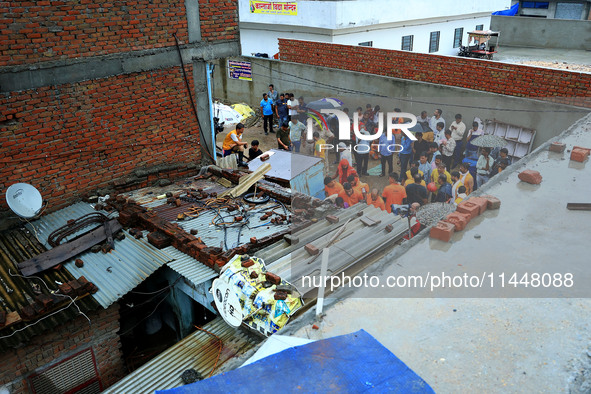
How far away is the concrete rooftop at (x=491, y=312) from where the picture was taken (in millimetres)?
3674

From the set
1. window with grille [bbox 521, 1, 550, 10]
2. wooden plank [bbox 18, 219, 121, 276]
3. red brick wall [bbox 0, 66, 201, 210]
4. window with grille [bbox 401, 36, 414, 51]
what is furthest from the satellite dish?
window with grille [bbox 521, 1, 550, 10]

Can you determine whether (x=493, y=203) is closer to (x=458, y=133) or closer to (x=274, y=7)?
(x=458, y=133)

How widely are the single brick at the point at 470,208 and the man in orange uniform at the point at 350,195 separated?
6.64ft

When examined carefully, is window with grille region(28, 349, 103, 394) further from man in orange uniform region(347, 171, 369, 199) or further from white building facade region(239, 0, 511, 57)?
white building facade region(239, 0, 511, 57)

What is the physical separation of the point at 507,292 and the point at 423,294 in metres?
0.84

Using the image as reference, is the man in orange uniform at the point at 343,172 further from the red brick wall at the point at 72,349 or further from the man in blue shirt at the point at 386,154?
the red brick wall at the point at 72,349

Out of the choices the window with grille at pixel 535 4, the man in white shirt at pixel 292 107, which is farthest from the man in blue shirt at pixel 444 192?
the window with grille at pixel 535 4

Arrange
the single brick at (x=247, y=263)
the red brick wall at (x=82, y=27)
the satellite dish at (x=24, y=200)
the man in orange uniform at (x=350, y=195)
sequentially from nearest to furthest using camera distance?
the single brick at (x=247, y=263)
the red brick wall at (x=82, y=27)
the satellite dish at (x=24, y=200)
the man in orange uniform at (x=350, y=195)

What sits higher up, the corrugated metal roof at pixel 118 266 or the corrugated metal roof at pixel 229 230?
the corrugated metal roof at pixel 229 230

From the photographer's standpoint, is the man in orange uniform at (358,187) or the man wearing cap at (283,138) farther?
the man wearing cap at (283,138)

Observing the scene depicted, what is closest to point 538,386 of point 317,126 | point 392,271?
point 392,271

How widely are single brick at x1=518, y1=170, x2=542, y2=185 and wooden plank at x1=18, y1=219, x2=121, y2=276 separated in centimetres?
627

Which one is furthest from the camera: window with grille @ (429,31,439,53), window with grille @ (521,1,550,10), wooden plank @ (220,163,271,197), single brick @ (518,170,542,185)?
window with grille @ (521,1,550,10)

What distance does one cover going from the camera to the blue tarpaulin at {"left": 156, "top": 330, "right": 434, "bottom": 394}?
3.20 metres
